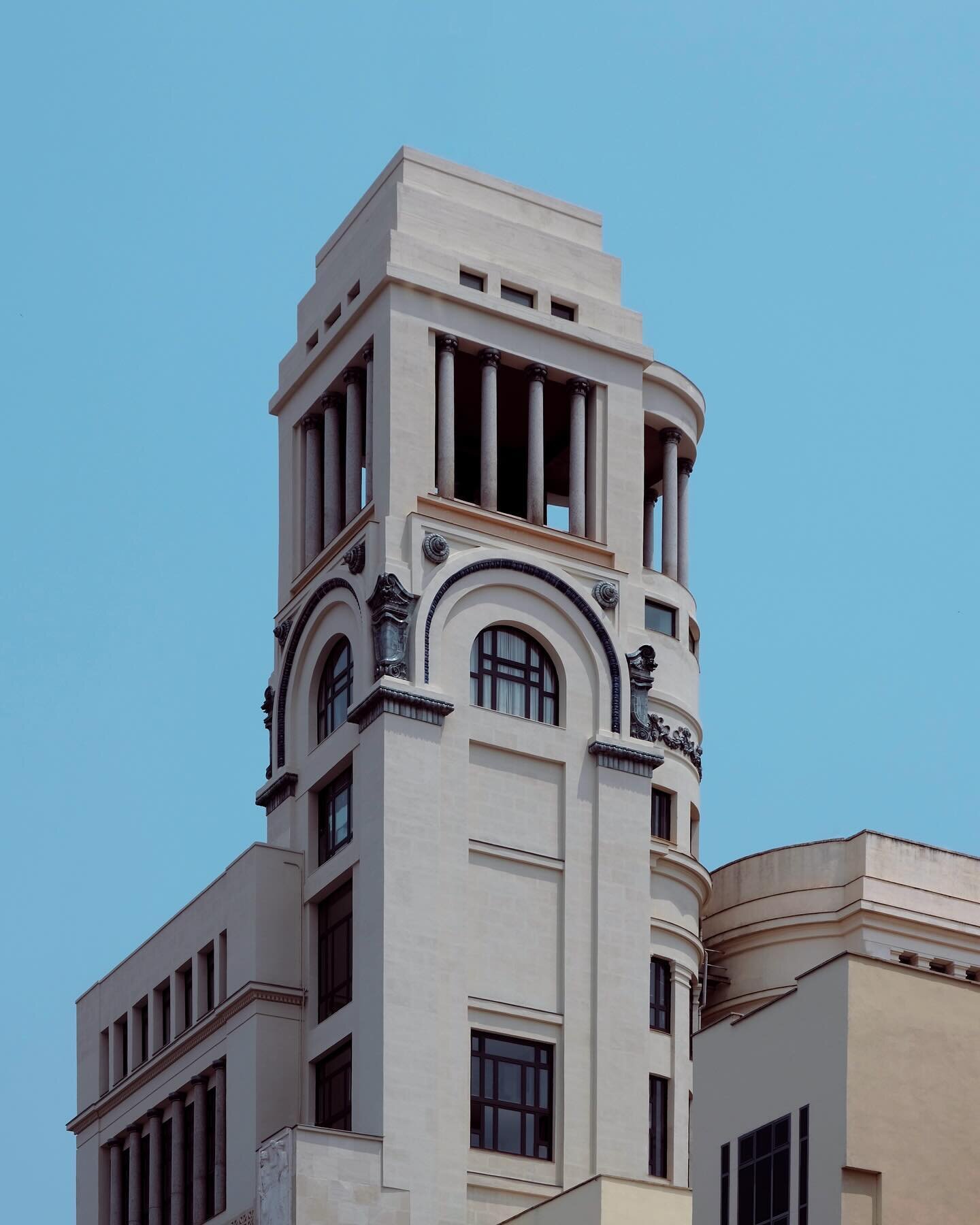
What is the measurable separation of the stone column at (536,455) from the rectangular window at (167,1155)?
1893cm

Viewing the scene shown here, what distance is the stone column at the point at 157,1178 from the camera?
8088 centimetres

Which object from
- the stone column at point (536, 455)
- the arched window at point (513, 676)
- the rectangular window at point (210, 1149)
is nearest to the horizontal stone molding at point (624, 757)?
the arched window at point (513, 676)

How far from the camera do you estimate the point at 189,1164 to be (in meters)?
79.7

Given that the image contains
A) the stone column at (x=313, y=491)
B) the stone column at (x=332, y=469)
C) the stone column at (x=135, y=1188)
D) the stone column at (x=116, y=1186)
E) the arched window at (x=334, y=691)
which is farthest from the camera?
the stone column at (x=116, y=1186)

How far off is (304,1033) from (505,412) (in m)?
19.1

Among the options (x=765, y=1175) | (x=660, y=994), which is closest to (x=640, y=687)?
(x=660, y=994)

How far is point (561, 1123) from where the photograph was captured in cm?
7456

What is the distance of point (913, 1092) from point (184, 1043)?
99.0ft

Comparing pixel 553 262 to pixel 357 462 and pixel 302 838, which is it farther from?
pixel 302 838

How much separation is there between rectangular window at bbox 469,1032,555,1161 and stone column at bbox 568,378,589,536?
14344mm

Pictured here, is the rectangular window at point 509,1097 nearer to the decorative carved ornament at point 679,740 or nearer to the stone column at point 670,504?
the decorative carved ornament at point 679,740

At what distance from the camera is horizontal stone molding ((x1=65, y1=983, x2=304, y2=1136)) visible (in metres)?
76.9

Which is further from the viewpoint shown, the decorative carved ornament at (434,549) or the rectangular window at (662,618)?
A: the rectangular window at (662,618)

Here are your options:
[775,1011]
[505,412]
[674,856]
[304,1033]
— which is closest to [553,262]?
[505,412]
